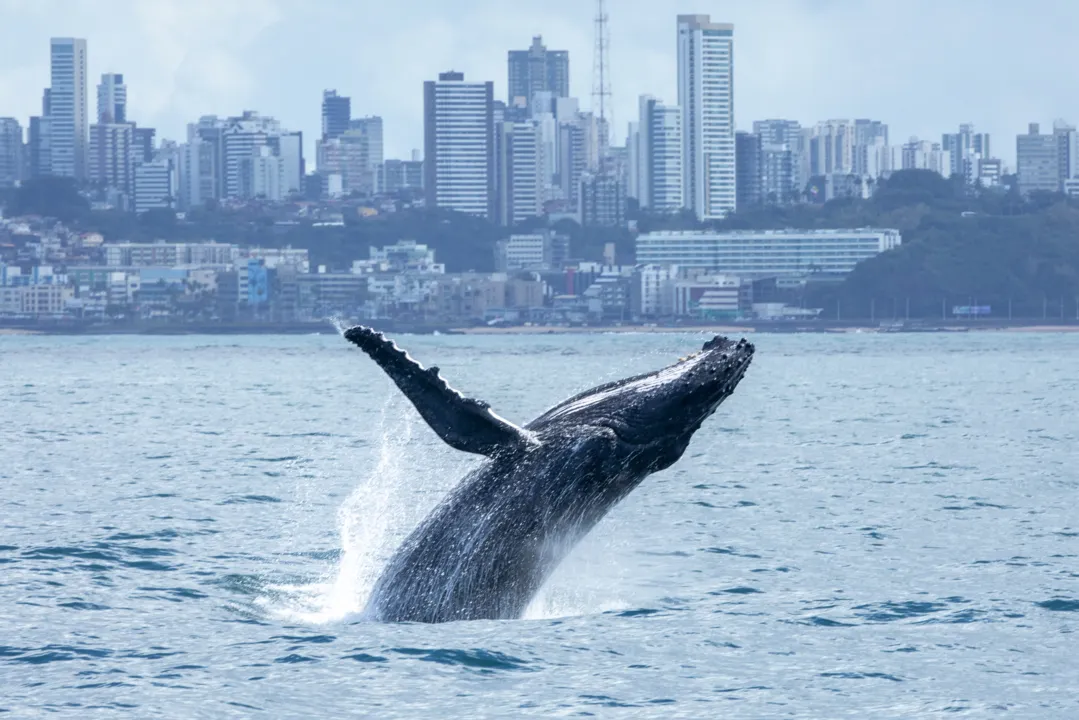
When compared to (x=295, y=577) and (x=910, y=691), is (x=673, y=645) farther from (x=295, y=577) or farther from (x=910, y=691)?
(x=295, y=577)

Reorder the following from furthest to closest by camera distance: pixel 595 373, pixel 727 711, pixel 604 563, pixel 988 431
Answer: pixel 595 373 → pixel 988 431 → pixel 604 563 → pixel 727 711

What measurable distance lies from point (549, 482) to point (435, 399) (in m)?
0.95

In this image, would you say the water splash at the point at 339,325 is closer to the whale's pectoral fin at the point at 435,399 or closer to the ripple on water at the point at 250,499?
the whale's pectoral fin at the point at 435,399

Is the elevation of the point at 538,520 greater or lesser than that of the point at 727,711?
greater

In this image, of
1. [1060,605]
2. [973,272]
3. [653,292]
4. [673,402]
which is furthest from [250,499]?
[653,292]

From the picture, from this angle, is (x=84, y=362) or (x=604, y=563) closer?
(x=604, y=563)

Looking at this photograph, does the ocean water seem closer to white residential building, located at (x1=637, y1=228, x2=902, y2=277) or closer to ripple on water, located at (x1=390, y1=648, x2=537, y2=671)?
ripple on water, located at (x1=390, y1=648, x2=537, y2=671)

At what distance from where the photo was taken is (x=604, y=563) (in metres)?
15.5

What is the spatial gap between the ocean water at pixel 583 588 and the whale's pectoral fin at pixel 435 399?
4.28 ft

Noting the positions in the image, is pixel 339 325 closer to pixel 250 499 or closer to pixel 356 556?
pixel 356 556

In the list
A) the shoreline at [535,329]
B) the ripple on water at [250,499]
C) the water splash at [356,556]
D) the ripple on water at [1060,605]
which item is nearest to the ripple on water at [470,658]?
the water splash at [356,556]

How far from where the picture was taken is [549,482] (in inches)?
423

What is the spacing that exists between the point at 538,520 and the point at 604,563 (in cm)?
483

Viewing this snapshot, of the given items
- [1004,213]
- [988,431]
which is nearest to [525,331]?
[1004,213]
